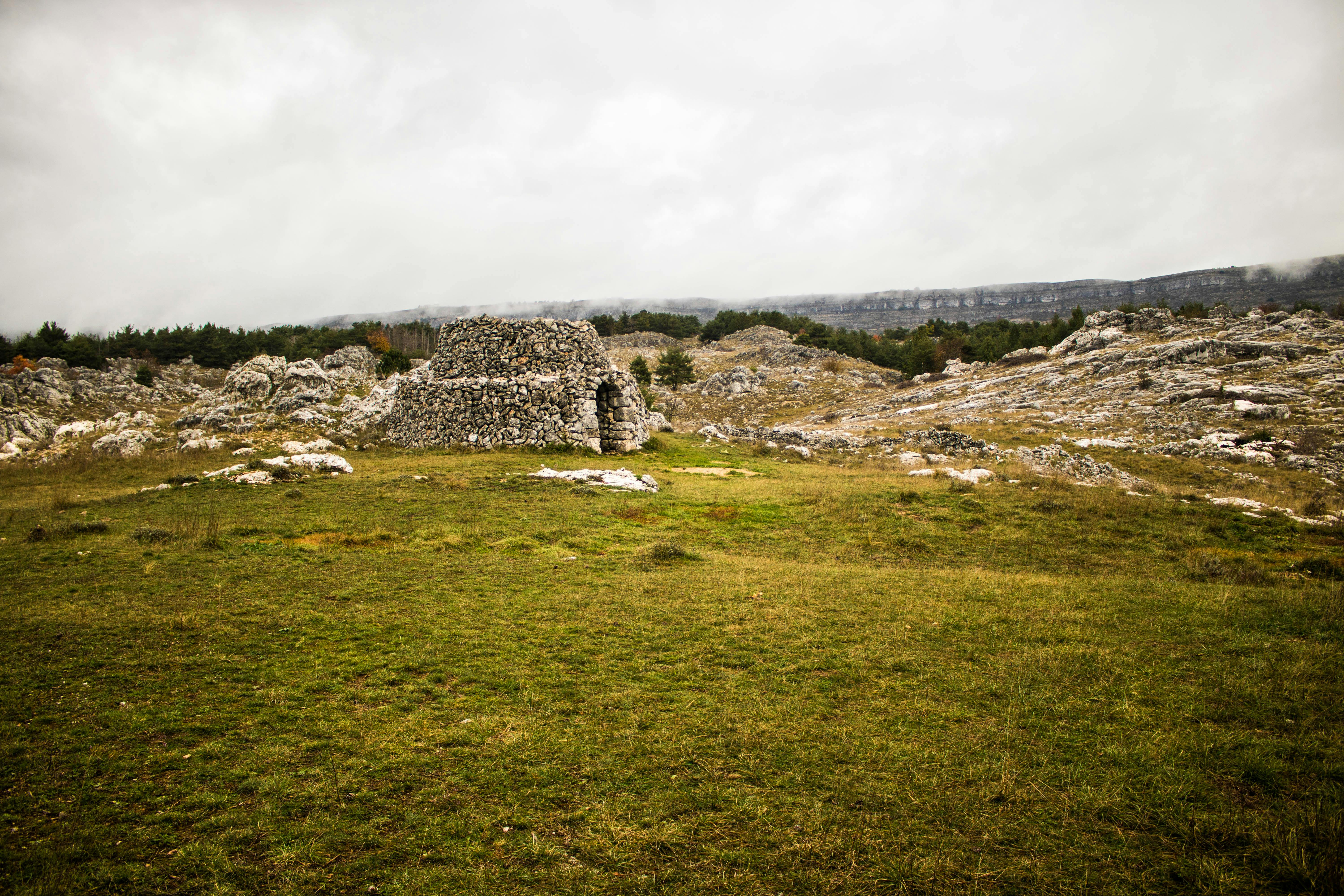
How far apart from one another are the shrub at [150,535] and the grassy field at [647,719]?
68mm

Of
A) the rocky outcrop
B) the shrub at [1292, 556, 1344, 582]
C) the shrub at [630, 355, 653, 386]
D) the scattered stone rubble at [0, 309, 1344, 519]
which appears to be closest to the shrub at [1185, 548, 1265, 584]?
the shrub at [1292, 556, 1344, 582]

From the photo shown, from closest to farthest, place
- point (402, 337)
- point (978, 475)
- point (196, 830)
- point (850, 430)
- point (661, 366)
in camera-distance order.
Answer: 1. point (196, 830)
2. point (978, 475)
3. point (850, 430)
4. point (661, 366)
5. point (402, 337)

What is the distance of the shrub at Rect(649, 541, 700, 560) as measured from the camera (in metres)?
11.5

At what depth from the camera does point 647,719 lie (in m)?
5.61

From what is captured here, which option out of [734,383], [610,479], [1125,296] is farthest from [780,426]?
[1125,296]

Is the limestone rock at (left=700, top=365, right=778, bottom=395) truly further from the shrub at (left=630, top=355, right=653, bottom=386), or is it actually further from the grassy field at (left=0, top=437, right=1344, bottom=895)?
the grassy field at (left=0, top=437, right=1344, bottom=895)

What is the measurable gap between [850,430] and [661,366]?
93.6 ft

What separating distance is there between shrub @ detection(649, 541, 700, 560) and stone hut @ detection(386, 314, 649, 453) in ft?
43.3

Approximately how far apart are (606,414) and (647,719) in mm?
21998

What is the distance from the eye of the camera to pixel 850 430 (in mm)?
38188

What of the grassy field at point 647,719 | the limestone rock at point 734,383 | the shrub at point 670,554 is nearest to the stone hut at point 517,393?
the grassy field at point 647,719

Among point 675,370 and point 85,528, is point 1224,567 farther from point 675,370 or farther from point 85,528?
point 675,370

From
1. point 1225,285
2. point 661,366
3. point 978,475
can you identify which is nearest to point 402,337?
point 661,366

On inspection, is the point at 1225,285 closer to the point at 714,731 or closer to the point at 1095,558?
the point at 1095,558
